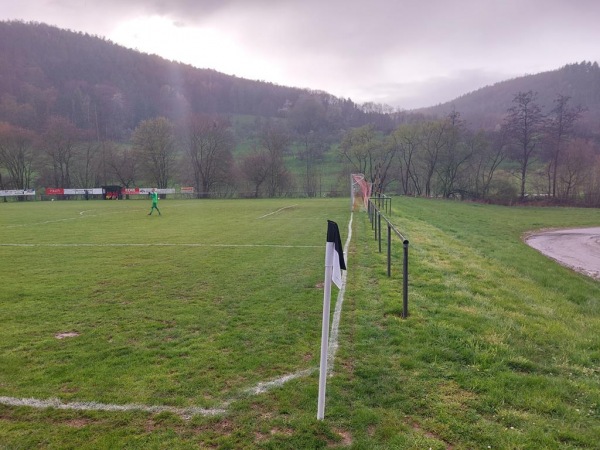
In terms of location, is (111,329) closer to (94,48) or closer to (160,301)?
(160,301)

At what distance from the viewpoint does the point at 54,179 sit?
57.8 metres

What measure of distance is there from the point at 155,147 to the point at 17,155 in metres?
19.6

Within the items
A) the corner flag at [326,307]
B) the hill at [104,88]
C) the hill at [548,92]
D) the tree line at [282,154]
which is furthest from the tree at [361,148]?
the corner flag at [326,307]

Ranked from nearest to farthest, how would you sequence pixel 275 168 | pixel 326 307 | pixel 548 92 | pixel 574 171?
pixel 326 307 → pixel 574 171 → pixel 275 168 → pixel 548 92

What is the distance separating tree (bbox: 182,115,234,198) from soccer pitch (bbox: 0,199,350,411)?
158 feet

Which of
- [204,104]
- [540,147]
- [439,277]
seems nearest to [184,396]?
[439,277]

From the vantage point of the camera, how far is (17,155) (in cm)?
5488

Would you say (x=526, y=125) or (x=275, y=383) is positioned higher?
(x=526, y=125)

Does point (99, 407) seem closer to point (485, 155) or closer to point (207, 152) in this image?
point (485, 155)

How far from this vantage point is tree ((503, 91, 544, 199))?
4853cm

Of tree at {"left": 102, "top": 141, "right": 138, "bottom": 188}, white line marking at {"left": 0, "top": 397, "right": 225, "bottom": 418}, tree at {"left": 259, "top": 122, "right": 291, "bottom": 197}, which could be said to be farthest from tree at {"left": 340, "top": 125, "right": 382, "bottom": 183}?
white line marking at {"left": 0, "top": 397, "right": 225, "bottom": 418}

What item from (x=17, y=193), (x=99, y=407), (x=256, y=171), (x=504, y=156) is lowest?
(x=99, y=407)

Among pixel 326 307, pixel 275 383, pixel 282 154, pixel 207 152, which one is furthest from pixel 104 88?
pixel 326 307

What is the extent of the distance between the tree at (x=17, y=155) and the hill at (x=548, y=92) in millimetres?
68072
